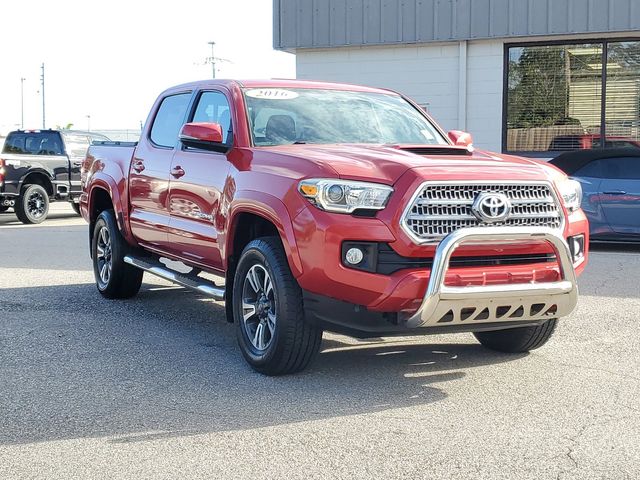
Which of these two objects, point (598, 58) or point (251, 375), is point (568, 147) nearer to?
point (598, 58)

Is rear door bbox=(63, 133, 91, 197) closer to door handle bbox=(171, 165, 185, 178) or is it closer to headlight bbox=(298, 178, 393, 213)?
door handle bbox=(171, 165, 185, 178)

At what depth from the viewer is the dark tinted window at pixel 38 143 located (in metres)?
19.7

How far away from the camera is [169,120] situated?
322 inches

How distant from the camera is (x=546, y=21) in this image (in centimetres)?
1784

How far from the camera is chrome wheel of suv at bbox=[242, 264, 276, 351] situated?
602 cm

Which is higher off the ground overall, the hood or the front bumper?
the hood

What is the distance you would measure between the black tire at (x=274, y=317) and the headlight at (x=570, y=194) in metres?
1.75

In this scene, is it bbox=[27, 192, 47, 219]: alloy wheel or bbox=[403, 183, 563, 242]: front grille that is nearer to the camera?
bbox=[403, 183, 563, 242]: front grille

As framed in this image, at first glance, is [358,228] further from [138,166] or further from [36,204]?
[36,204]

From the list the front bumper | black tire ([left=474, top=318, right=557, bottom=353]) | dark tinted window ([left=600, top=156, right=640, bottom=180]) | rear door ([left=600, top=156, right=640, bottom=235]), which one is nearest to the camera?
the front bumper

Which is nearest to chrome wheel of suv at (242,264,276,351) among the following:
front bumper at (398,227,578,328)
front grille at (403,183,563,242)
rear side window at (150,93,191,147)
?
front bumper at (398,227,578,328)

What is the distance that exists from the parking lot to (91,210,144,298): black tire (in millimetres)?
662

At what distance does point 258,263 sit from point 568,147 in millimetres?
13476

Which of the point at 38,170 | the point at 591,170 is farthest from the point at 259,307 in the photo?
the point at 38,170
